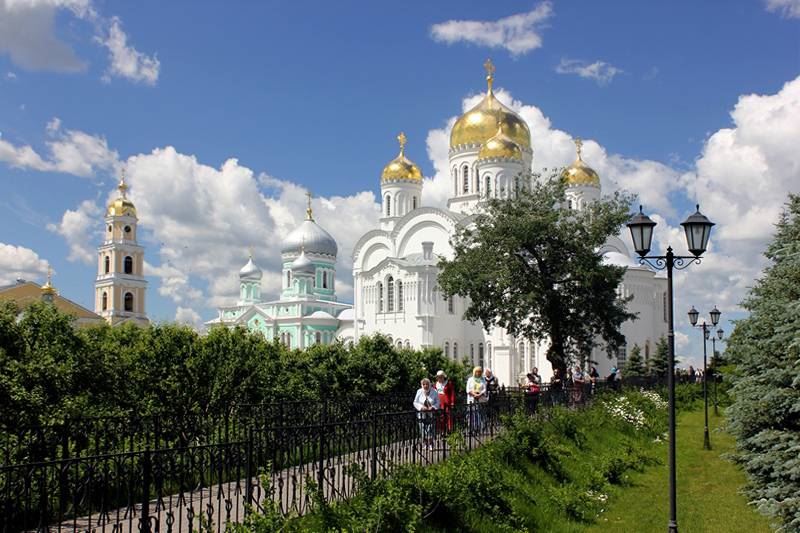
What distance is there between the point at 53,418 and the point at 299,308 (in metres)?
53.9

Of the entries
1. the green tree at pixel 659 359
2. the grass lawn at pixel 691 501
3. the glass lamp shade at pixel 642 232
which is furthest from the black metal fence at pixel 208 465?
the green tree at pixel 659 359

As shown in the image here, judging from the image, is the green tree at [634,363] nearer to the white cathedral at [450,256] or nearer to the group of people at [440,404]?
the white cathedral at [450,256]

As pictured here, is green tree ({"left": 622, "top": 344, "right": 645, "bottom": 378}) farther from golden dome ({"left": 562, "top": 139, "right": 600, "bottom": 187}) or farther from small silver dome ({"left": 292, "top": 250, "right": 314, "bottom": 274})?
small silver dome ({"left": 292, "top": 250, "right": 314, "bottom": 274})

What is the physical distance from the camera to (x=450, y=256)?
4894 centimetres

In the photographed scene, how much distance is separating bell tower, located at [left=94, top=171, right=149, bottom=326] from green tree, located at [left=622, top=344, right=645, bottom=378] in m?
36.3

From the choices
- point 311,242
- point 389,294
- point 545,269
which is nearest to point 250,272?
point 311,242

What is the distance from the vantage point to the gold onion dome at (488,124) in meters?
51.3

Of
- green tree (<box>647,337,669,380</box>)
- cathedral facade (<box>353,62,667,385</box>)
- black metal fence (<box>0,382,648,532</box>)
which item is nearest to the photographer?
black metal fence (<box>0,382,648,532</box>)

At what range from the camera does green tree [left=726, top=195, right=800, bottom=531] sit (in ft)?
30.2

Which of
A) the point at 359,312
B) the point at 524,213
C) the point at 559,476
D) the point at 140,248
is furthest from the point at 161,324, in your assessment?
the point at 140,248

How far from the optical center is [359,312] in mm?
51344

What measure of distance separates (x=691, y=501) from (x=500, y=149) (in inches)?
1441

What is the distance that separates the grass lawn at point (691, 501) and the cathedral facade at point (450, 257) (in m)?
27.0

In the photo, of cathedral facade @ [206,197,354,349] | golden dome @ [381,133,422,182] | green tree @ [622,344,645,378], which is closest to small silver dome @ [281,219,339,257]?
cathedral facade @ [206,197,354,349]
